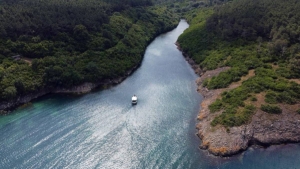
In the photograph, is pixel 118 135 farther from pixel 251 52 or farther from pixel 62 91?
pixel 251 52

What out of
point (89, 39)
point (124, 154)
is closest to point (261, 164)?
point (124, 154)

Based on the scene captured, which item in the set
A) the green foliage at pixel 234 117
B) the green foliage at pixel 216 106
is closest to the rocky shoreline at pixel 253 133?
the green foliage at pixel 234 117

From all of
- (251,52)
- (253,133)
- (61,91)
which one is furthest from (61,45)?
(253,133)

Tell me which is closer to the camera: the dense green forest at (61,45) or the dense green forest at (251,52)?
the dense green forest at (251,52)

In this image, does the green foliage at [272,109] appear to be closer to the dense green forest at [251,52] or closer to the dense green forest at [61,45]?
the dense green forest at [251,52]

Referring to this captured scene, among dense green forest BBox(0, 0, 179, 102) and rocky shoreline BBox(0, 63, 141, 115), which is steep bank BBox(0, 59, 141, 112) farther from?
dense green forest BBox(0, 0, 179, 102)

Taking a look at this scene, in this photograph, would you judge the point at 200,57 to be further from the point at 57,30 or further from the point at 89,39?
the point at 57,30

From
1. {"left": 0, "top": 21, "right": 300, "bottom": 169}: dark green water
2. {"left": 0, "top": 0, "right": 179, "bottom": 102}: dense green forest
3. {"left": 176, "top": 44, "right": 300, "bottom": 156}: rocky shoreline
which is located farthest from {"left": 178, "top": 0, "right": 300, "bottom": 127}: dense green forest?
{"left": 0, "top": 0, "right": 179, "bottom": 102}: dense green forest
